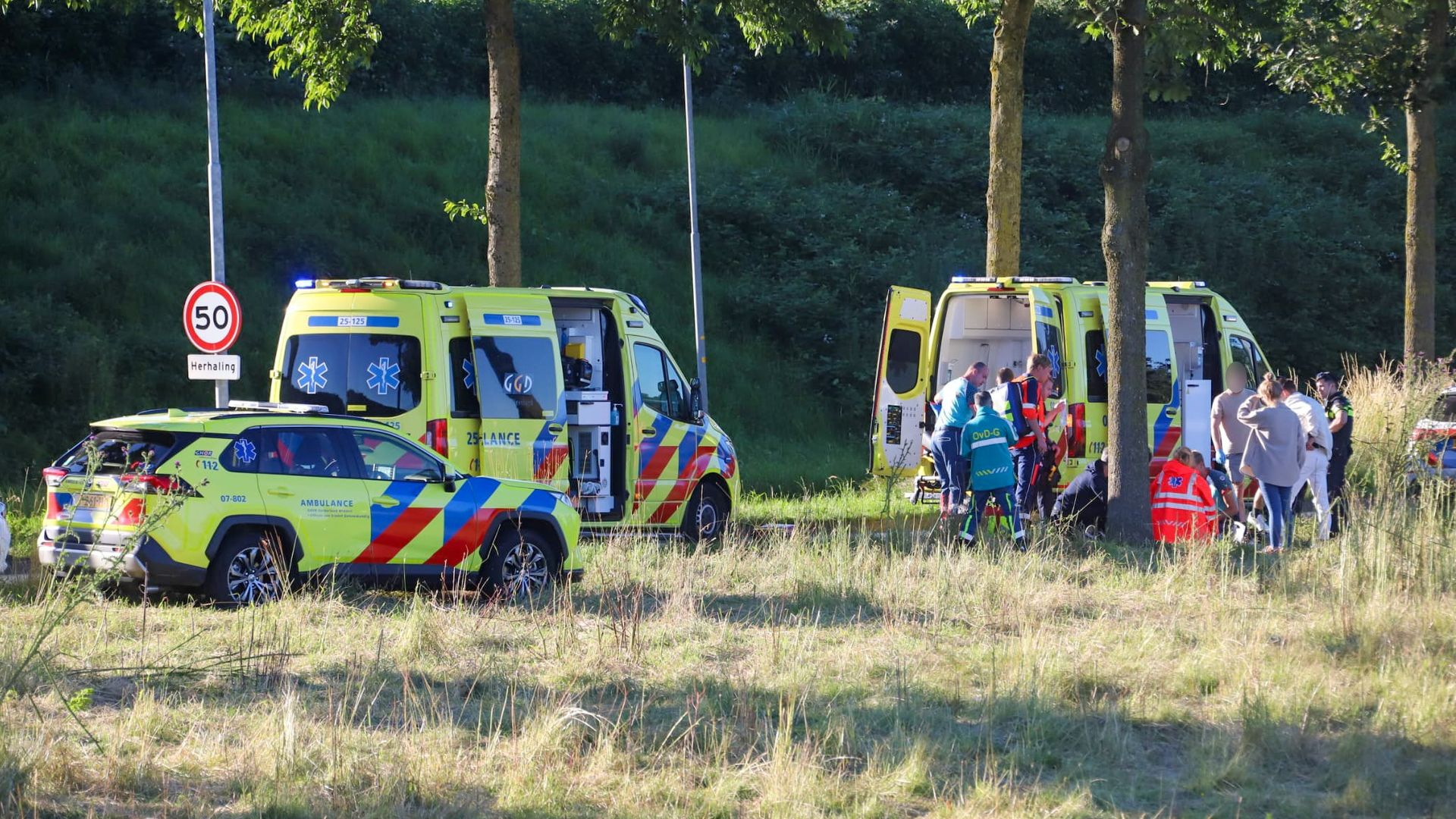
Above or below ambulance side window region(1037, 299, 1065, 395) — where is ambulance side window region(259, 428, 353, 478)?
below

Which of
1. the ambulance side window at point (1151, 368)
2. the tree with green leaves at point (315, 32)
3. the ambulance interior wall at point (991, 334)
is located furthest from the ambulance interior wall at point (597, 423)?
the ambulance side window at point (1151, 368)

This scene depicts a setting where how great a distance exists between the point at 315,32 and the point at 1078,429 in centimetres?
915

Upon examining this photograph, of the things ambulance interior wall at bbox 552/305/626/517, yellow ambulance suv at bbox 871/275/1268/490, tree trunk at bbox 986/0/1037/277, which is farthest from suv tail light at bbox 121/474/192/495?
tree trunk at bbox 986/0/1037/277

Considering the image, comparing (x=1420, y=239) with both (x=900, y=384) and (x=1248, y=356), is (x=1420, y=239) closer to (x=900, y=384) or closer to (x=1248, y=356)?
(x=1248, y=356)

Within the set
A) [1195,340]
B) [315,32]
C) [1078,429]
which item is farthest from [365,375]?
[1195,340]

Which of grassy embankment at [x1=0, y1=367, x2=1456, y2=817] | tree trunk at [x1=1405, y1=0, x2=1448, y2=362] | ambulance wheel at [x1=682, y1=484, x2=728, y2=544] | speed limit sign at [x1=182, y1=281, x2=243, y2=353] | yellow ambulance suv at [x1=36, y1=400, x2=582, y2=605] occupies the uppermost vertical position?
tree trunk at [x1=1405, y1=0, x2=1448, y2=362]

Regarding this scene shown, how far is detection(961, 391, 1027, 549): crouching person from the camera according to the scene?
12930mm

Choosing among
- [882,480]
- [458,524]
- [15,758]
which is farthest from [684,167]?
[15,758]

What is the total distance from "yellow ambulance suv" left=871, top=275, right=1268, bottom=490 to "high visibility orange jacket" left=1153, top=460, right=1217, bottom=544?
8.13ft

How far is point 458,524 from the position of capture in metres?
11.1

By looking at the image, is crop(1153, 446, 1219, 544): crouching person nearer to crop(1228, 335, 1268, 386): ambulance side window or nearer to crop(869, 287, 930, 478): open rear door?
crop(869, 287, 930, 478): open rear door

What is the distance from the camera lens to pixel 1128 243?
12891 mm

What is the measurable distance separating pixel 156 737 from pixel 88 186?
19967mm

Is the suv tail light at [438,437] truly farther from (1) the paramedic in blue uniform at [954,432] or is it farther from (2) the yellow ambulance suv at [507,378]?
(1) the paramedic in blue uniform at [954,432]
